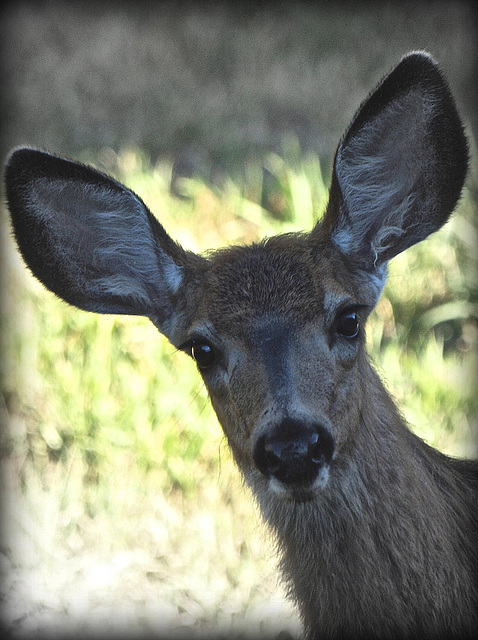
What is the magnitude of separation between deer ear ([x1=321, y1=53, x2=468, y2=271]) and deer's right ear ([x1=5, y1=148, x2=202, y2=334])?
719 millimetres

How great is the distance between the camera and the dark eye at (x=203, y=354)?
10.8 feet

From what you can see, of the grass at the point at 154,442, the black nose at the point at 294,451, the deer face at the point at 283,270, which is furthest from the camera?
the grass at the point at 154,442

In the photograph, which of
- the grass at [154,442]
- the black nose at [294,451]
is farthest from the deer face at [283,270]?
the grass at [154,442]

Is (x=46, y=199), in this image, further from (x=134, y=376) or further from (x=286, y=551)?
(x=134, y=376)

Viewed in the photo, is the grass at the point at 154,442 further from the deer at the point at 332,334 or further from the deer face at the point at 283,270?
the deer face at the point at 283,270

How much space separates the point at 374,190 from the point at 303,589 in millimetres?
1584

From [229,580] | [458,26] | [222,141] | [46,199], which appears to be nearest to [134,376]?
[229,580]

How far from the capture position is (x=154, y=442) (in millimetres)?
5473

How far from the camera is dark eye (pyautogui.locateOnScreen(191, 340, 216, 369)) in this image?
3295 mm

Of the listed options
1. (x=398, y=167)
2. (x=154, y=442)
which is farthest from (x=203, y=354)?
(x=154, y=442)

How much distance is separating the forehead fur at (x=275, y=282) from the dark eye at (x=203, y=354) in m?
0.11

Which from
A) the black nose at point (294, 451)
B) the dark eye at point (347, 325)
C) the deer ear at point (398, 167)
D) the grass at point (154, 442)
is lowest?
the grass at point (154, 442)

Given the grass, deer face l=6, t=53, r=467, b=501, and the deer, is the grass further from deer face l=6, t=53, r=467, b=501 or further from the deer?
deer face l=6, t=53, r=467, b=501

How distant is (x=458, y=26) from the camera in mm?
8805
